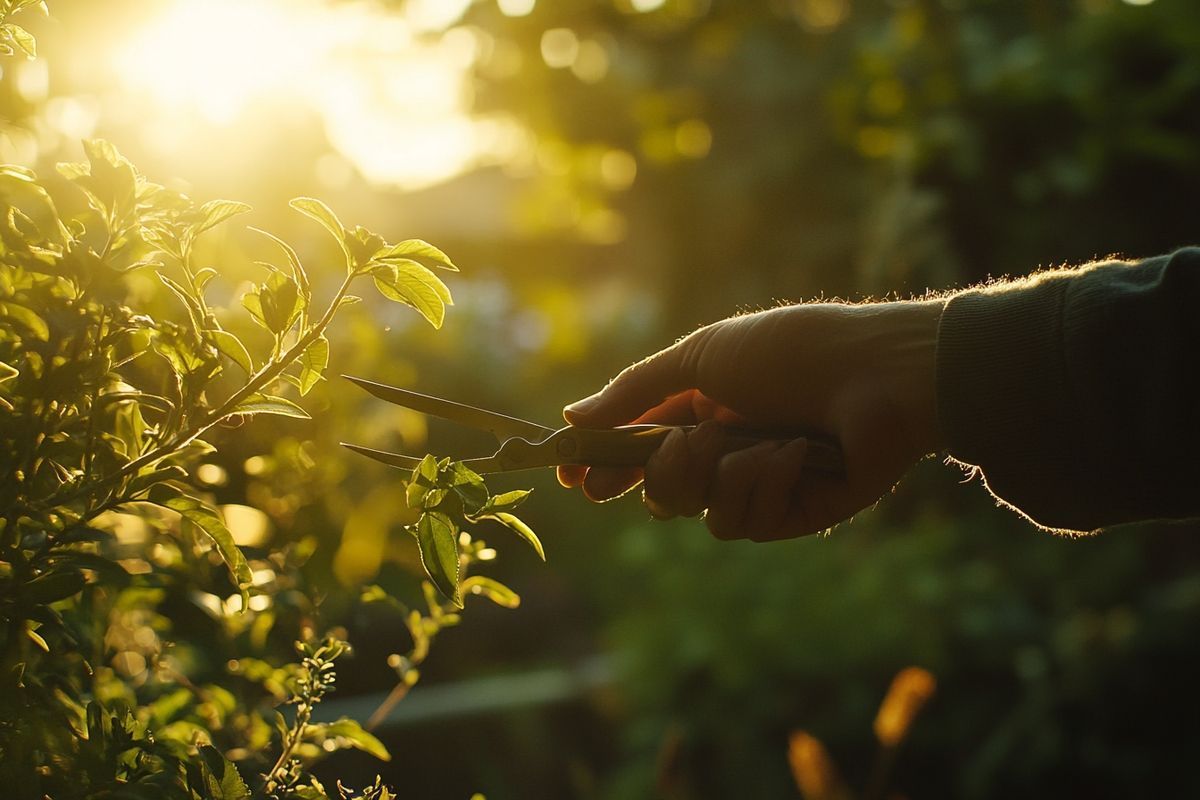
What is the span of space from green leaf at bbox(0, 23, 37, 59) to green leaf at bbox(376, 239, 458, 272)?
367 mm

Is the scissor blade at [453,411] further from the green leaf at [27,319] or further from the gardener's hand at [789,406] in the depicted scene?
the green leaf at [27,319]

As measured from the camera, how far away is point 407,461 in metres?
1.29

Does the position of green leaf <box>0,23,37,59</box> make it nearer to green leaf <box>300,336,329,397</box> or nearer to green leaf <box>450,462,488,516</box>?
green leaf <box>300,336,329,397</box>

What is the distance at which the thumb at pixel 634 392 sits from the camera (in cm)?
158

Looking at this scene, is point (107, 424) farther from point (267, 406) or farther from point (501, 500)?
point (501, 500)

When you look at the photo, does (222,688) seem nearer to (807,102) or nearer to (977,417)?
(977,417)

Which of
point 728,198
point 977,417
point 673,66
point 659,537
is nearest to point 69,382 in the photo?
point 977,417

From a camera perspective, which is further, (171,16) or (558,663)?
(558,663)

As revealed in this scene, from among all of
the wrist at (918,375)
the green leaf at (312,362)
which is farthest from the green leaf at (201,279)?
the wrist at (918,375)

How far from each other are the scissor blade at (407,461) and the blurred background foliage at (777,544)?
27cm

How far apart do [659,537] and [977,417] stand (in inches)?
153

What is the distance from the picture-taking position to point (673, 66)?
866 centimetres

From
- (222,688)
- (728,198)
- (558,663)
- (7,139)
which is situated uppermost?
(7,139)

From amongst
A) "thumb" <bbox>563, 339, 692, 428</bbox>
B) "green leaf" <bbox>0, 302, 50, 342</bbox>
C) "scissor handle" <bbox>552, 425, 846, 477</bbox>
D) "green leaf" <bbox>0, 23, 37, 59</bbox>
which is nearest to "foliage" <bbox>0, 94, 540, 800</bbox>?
"green leaf" <bbox>0, 302, 50, 342</bbox>
